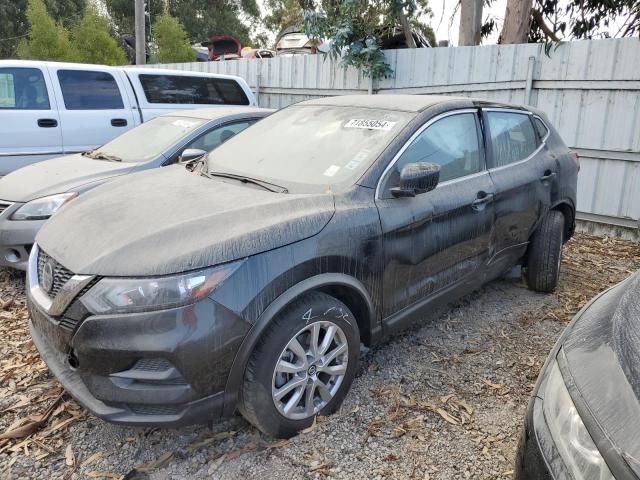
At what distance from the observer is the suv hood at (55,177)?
415 centimetres

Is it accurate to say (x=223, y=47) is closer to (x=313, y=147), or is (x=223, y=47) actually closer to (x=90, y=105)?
(x=90, y=105)

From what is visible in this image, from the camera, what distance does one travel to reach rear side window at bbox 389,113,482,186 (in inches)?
121

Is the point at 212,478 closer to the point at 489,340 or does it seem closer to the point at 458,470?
the point at 458,470

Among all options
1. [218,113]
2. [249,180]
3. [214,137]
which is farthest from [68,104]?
[249,180]

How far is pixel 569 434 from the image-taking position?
1454 millimetres

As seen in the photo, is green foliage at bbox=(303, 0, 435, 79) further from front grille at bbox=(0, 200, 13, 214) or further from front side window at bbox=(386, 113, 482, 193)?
front grille at bbox=(0, 200, 13, 214)

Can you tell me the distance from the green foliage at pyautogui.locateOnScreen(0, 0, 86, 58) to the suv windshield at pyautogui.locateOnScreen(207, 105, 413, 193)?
111ft

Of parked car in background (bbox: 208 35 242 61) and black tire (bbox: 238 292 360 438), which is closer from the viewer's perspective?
black tire (bbox: 238 292 360 438)

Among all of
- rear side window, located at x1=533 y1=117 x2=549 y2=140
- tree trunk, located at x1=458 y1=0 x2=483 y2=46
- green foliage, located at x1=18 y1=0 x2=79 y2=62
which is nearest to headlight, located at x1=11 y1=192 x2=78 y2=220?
rear side window, located at x1=533 y1=117 x2=549 y2=140

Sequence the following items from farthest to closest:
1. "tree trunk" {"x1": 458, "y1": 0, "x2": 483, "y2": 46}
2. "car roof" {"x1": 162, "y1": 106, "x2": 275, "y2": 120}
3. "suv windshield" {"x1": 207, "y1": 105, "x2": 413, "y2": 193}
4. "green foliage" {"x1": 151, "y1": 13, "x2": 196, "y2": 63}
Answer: "green foliage" {"x1": 151, "y1": 13, "x2": 196, "y2": 63} < "tree trunk" {"x1": 458, "y1": 0, "x2": 483, "y2": 46} < "car roof" {"x1": 162, "y1": 106, "x2": 275, "y2": 120} < "suv windshield" {"x1": 207, "y1": 105, "x2": 413, "y2": 193}

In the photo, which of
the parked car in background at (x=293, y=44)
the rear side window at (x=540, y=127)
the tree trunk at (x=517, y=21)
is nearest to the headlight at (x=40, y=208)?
the rear side window at (x=540, y=127)

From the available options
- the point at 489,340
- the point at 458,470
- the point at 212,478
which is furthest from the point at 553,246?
the point at 212,478

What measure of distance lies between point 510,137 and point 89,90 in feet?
18.1

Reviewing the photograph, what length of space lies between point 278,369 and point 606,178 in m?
5.39
